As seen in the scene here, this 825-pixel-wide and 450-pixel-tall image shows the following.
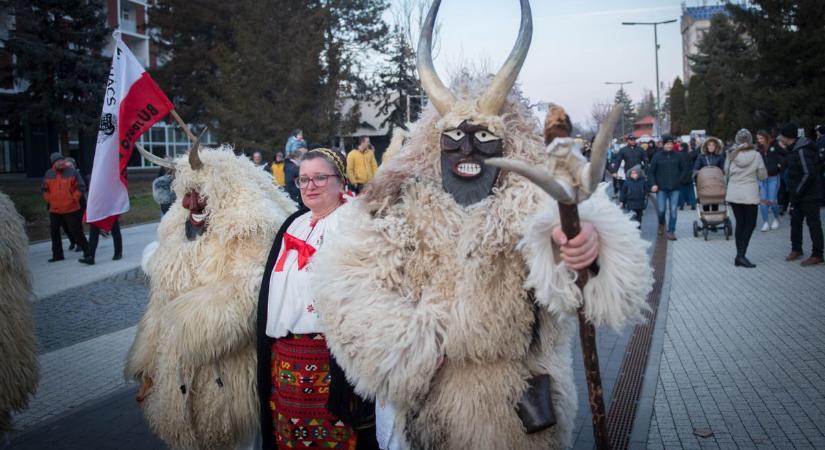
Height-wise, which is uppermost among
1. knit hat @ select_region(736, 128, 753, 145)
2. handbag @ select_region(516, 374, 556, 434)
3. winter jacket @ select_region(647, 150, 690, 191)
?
knit hat @ select_region(736, 128, 753, 145)

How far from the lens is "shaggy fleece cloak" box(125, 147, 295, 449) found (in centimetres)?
346

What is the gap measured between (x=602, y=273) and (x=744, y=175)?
29.2 ft

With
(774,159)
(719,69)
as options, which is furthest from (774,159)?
(719,69)

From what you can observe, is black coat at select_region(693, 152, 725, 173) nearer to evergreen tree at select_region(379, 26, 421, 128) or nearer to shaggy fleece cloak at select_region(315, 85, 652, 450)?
shaggy fleece cloak at select_region(315, 85, 652, 450)

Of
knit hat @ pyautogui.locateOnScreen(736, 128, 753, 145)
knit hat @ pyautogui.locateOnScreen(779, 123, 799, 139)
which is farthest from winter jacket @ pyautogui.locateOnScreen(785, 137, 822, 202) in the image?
knit hat @ pyautogui.locateOnScreen(736, 128, 753, 145)

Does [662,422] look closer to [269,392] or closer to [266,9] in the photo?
[269,392]

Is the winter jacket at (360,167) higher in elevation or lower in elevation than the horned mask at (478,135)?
higher

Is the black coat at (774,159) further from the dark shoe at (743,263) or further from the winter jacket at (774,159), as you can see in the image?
the dark shoe at (743,263)

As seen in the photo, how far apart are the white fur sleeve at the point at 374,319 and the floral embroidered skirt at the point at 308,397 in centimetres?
58

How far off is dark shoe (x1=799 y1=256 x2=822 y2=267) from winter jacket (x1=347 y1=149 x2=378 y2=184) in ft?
28.7

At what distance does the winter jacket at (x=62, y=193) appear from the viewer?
468 inches

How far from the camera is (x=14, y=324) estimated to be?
13.1ft

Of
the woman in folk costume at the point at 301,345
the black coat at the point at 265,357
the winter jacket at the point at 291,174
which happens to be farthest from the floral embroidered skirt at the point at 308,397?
the winter jacket at the point at 291,174

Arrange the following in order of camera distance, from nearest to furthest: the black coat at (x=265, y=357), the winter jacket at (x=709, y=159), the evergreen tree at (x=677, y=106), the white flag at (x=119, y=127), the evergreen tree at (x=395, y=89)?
the black coat at (x=265, y=357)
the white flag at (x=119, y=127)
the winter jacket at (x=709, y=159)
the evergreen tree at (x=395, y=89)
the evergreen tree at (x=677, y=106)
